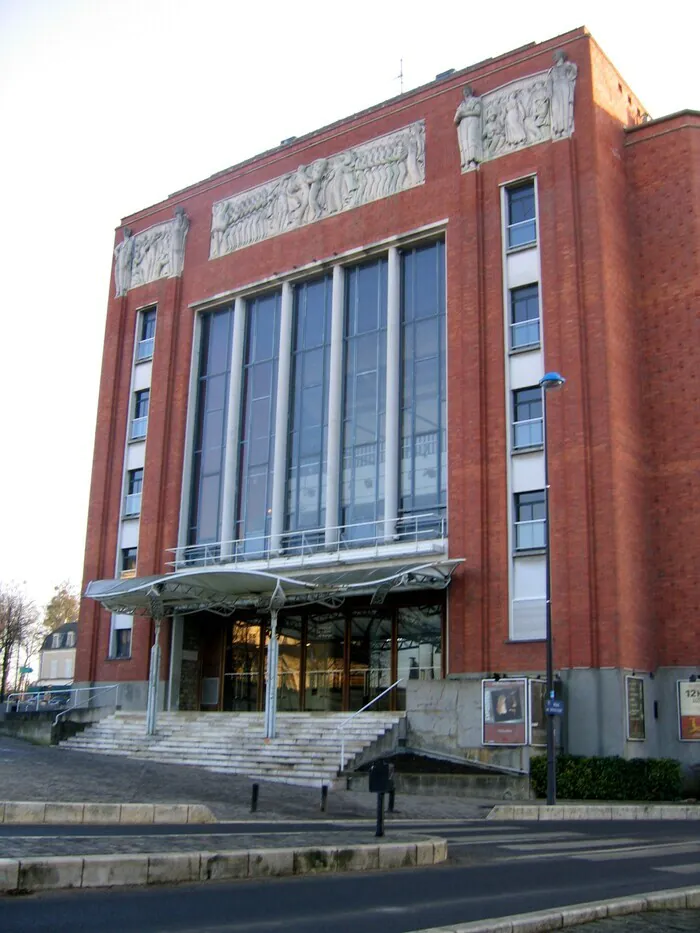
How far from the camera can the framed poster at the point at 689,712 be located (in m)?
29.3

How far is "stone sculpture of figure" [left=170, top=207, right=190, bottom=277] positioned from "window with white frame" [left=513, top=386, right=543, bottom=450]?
17110 mm

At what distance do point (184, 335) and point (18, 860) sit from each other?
3432cm

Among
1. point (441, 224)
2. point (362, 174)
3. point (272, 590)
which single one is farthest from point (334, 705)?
point (362, 174)

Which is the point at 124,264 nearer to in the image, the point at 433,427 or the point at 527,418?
the point at 433,427

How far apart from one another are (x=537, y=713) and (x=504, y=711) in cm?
89

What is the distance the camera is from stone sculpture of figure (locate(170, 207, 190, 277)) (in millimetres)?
42688

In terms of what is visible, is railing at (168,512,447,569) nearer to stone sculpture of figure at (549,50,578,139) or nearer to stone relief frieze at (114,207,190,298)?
stone relief frieze at (114,207,190,298)

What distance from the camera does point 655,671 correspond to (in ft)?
100

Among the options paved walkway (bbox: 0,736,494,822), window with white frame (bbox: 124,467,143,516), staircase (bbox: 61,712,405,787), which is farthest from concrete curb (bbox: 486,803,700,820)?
window with white frame (bbox: 124,467,143,516)

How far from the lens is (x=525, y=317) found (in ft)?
108

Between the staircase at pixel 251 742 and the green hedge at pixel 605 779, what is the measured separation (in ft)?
15.6

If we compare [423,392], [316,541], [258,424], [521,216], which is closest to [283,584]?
[316,541]

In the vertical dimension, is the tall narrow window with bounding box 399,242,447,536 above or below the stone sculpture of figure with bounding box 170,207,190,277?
below

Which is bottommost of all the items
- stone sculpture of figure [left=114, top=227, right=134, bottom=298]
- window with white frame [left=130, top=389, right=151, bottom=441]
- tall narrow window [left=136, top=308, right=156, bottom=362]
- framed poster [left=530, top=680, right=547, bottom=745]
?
framed poster [left=530, top=680, right=547, bottom=745]
